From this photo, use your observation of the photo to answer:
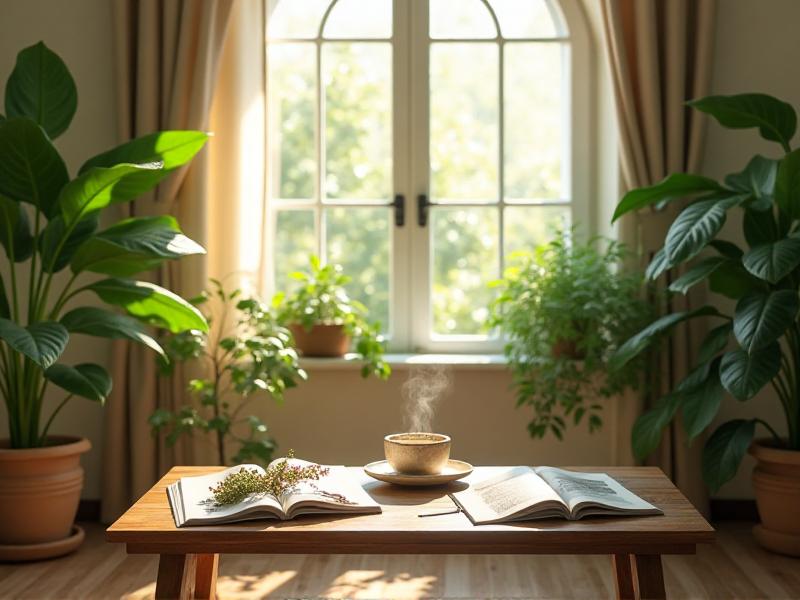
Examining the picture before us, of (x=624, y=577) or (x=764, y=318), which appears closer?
(x=624, y=577)

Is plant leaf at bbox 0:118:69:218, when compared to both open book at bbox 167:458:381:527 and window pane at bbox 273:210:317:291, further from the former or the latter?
open book at bbox 167:458:381:527

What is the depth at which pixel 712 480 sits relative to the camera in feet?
11.3

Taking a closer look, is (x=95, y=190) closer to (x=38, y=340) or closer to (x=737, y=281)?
(x=38, y=340)

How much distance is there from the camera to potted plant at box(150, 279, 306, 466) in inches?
145

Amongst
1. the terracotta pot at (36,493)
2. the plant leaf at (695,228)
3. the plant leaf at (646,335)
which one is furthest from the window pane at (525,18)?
the terracotta pot at (36,493)

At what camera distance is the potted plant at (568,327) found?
12.5 feet

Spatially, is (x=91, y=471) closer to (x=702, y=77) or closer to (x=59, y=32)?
(x=59, y=32)

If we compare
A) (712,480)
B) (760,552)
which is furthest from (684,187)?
(760,552)

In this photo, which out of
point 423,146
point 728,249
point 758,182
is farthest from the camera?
point 423,146

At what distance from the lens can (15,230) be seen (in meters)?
3.50

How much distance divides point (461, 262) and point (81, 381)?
1.76 metres

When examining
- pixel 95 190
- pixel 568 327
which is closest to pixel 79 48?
pixel 95 190

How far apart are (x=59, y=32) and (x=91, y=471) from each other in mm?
1792

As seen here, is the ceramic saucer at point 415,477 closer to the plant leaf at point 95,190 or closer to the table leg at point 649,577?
the table leg at point 649,577
